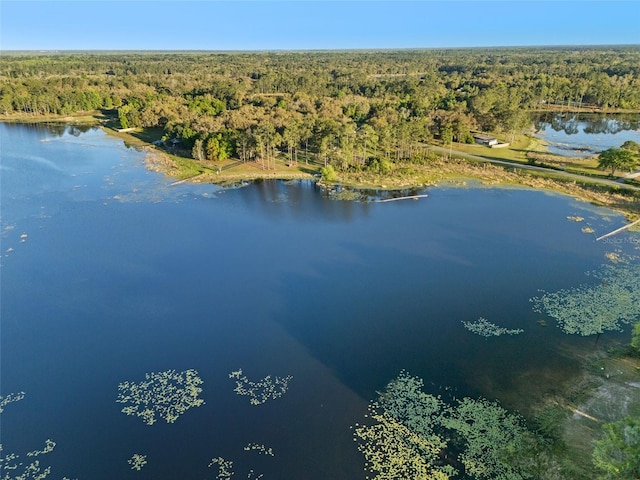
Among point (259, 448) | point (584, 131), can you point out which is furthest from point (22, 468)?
point (584, 131)

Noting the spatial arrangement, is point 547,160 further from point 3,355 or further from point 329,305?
point 3,355

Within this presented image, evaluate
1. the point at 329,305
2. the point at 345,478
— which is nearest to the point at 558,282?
the point at 329,305

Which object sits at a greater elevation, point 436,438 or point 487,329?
point 487,329

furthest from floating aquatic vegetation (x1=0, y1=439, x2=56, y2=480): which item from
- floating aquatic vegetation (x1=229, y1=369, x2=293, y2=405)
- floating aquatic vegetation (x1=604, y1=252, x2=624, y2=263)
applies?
floating aquatic vegetation (x1=604, y1=252, x2=624, y2=263)

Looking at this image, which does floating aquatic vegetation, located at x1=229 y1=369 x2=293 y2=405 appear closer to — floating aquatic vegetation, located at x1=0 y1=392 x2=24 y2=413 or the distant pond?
floating aquatic vegetation, located at x1=0 y1=392 x2=24 y2=413

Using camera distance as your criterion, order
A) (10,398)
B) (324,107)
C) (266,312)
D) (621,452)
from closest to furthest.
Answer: (621,452) → (10,398) → (266,312) → (324,107)

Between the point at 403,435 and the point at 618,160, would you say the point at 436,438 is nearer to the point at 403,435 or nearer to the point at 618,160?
the point at 403,435

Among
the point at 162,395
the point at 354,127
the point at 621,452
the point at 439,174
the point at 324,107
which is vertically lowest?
the point at 162,395
